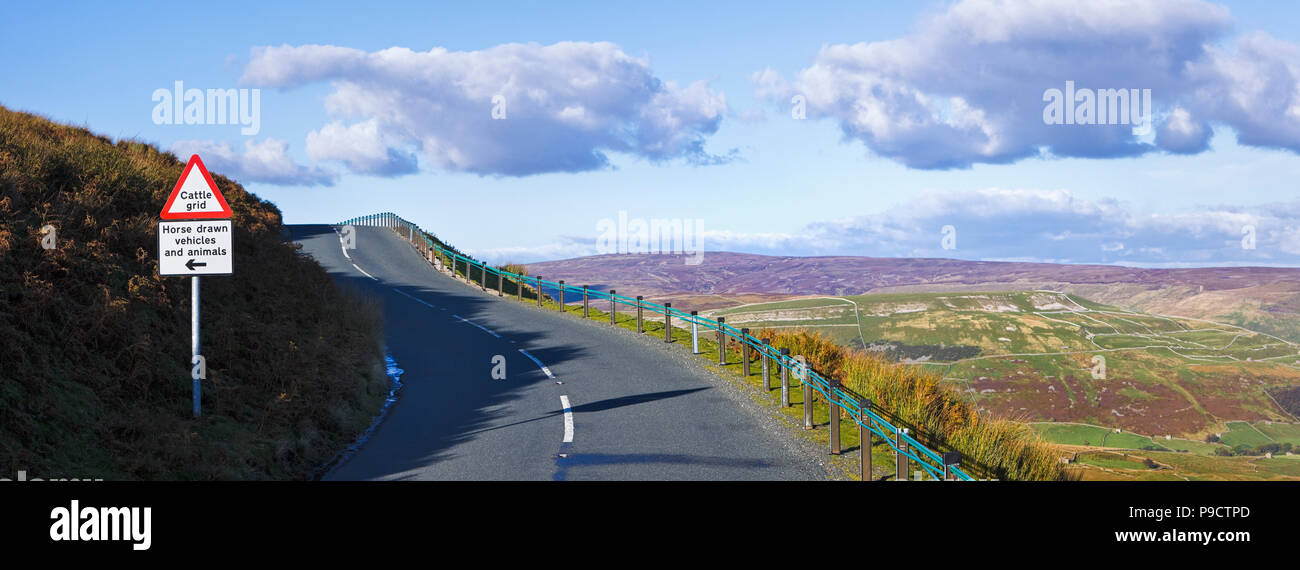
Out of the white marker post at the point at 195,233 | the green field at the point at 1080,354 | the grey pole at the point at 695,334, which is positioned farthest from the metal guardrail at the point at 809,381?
Answer: the green field at the point at 1080,354

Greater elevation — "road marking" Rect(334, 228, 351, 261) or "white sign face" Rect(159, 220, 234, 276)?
"road marking" Rect(334, 228, 351, 261)

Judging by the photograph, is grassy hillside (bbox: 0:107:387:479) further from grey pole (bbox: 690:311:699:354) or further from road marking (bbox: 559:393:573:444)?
grey pole (bbox: 690:311:699:354)

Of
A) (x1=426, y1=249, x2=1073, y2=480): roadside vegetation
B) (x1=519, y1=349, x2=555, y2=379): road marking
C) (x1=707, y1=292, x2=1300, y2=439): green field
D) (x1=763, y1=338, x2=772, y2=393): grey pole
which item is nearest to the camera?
(x1=426, y1=249, x2=1073, y2=480): roadside vegetation

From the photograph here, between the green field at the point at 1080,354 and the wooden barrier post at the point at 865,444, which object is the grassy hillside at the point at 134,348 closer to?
the wooden barrier post at the point at 865,444

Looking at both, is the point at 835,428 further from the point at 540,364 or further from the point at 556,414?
the point at 540,364

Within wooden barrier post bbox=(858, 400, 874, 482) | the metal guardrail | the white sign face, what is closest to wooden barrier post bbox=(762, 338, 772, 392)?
the metal guardrail

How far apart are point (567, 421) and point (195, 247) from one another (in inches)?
228

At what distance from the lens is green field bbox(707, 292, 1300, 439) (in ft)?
472

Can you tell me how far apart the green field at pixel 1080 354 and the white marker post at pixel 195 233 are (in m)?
121

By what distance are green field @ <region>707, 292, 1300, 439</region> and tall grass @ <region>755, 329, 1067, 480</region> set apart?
111558 millimetres

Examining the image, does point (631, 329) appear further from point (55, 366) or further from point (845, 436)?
point (55, 366)

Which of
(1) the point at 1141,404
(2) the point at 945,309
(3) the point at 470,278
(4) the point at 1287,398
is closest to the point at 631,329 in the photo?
(3) the point at 470,278
